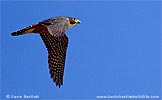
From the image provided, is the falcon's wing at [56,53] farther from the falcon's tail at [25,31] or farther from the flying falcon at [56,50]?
the falcon's tail at [25,31]

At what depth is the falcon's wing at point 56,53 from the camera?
7703 millimetres

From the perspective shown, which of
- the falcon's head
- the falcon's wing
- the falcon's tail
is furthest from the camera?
the falcon's wing

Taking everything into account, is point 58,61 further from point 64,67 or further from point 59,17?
point 59,17

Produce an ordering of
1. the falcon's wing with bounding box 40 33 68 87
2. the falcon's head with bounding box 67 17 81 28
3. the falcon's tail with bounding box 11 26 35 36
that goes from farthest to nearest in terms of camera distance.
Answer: the falcon's wing with bounding box 40 33 68 87 < the falcon's head with bounding box 67 17 81 28 < the falcon's tail with bounding box 11 26 35 36

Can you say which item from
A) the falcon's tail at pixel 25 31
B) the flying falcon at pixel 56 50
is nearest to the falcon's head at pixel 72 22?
the flying falcon at pixel 56 50

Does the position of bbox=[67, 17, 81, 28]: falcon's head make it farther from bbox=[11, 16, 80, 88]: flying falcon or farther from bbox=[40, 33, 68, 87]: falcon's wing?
bbox=[40, 33, 68, 87]: falcon's wing

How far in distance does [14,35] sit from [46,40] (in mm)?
903

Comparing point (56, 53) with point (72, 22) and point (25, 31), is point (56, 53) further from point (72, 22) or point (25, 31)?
point (25, 31)

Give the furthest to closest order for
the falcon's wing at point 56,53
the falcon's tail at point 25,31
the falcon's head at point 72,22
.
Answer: the falcon's wing at point 56,53 → the falcon's head at point 72,22 → the falcon's tail at point 25,31

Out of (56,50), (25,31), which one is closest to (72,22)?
(56,50)

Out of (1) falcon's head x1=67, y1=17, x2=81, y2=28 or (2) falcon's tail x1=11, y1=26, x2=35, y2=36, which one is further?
(1) falcon's head x1=67, y1=17, x2=81, y2=28

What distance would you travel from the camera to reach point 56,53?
7922mm

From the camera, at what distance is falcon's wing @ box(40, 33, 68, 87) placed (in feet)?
25.3

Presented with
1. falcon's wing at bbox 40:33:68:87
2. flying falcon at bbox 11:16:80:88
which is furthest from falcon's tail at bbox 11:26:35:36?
falcon's wing at bbox 40:33:68:87
